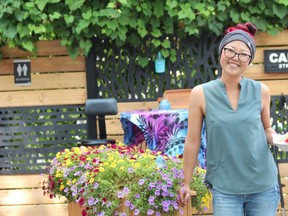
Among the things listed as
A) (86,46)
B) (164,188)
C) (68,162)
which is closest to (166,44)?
(86,46)

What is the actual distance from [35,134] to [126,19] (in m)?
1.38

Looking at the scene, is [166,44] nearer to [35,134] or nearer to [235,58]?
[35,134]

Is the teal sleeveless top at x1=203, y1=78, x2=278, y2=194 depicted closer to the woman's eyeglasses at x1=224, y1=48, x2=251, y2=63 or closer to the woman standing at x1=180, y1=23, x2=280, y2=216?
the woman standing at x1=180, y1=23, x2=280, y2=216

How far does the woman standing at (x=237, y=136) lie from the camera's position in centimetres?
228

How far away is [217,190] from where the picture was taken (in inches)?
91.6

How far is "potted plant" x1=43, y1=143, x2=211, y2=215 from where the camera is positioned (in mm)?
2963

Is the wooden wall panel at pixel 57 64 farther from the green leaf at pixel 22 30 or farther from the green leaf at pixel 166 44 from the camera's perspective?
the green leaf at pixel 166 44

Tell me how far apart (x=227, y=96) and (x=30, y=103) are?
3095mm

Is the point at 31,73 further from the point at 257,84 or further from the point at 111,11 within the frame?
the point at 257,84

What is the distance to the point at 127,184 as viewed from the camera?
307 cm

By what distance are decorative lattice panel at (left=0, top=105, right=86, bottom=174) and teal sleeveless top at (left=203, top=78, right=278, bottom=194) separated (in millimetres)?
2900

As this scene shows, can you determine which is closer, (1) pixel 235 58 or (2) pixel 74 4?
(1) pixel 235 58

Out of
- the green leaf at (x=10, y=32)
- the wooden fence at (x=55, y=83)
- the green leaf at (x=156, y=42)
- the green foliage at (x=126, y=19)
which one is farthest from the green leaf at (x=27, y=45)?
the green leaf at (x=156, y=42)

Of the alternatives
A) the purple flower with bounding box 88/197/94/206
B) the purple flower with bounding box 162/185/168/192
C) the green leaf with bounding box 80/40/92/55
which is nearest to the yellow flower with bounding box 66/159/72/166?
the purple flower with bounding box 88/197/94/206
